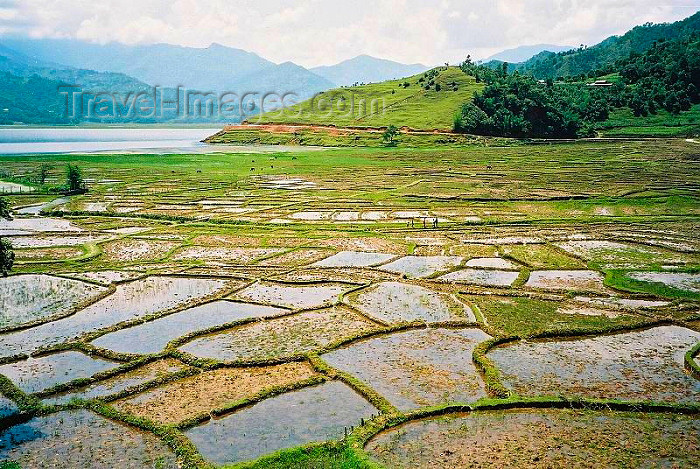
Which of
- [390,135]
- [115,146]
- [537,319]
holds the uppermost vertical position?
[390,135]

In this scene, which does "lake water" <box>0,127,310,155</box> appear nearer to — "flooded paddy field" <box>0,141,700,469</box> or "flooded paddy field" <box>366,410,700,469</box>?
"flooded paddy field" <box>0,141,700,469</box>

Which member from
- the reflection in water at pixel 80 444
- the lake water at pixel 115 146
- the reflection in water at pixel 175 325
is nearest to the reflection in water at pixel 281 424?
the reflection in water at pixel 80 444

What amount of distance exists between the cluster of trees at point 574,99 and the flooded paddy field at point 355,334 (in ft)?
186

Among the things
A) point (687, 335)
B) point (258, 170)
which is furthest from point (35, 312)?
point (258, 170)

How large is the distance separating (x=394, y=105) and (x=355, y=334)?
93331 millimetres

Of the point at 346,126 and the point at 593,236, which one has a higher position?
the point at 346,126

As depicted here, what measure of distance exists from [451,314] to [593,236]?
1331 cm

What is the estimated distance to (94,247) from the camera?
87.1 ft

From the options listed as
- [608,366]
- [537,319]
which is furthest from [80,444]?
[537,319]

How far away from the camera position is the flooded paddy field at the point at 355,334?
10539mm

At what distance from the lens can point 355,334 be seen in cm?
1580

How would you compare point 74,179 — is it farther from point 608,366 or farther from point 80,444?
point 608,366

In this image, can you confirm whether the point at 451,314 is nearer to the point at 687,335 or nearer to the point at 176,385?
the point at 687,335

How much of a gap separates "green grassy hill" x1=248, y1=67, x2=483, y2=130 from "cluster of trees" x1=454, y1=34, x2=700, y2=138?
404cm
